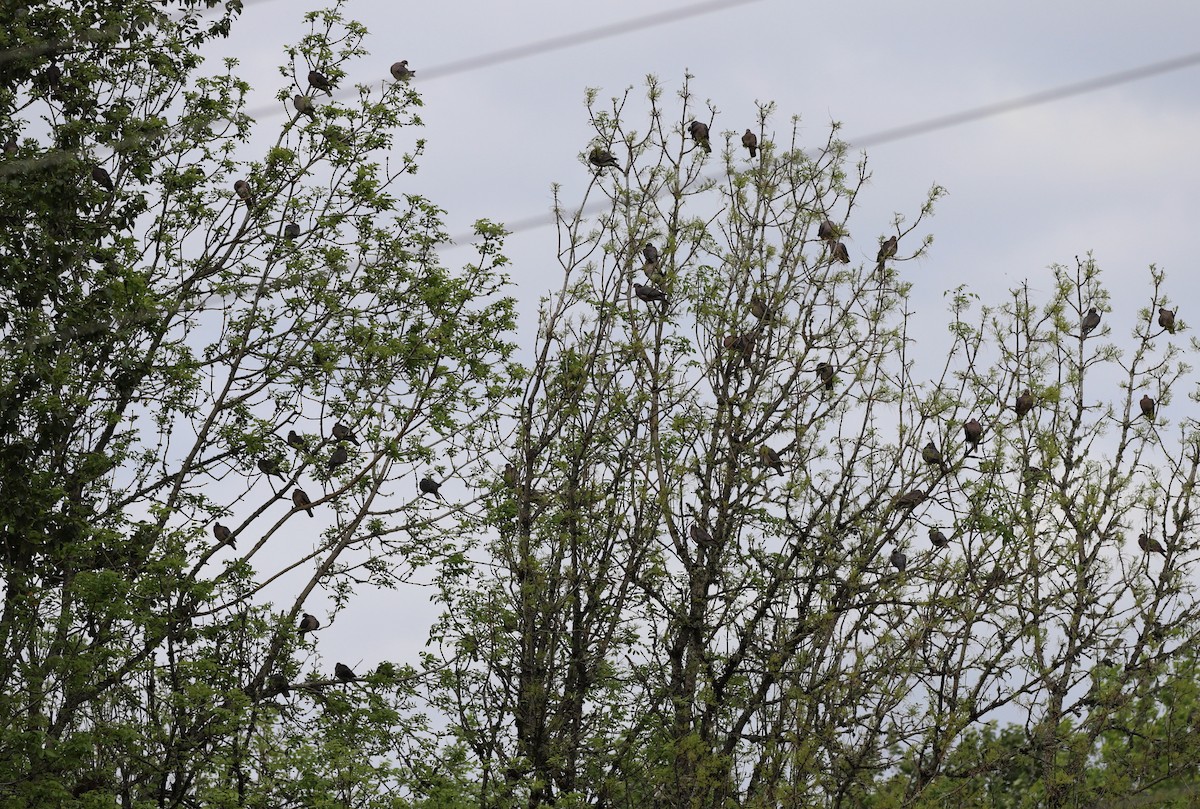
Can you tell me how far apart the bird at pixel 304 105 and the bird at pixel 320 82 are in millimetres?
155

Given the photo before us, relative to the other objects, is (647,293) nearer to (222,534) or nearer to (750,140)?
(750,140)

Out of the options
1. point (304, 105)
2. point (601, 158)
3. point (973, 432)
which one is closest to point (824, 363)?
point (973, 432)

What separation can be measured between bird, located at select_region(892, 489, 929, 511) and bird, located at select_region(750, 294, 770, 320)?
1810 millimetres

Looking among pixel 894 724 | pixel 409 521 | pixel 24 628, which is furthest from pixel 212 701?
pixel 894 724

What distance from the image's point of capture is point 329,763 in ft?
32.7

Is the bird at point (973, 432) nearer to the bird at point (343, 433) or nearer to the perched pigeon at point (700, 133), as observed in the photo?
the perched pigeon at point (700, 133)

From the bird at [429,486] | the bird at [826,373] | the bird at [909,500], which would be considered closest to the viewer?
the bird at [909,500]

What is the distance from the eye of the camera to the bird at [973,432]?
9961 millimetres

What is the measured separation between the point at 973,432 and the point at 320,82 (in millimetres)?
7013

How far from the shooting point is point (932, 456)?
10.0m

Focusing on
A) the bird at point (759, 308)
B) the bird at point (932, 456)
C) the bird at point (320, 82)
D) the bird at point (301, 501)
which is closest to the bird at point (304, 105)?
the bird at point (320, 82)

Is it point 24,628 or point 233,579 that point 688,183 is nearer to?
point 233,579

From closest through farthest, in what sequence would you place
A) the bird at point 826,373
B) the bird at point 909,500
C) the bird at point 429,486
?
the bird at point 909,500
the bird at point 826,373
the bird at point 429,486

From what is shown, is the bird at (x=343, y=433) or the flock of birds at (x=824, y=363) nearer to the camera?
the flock of birds at (x=824, y=363)
